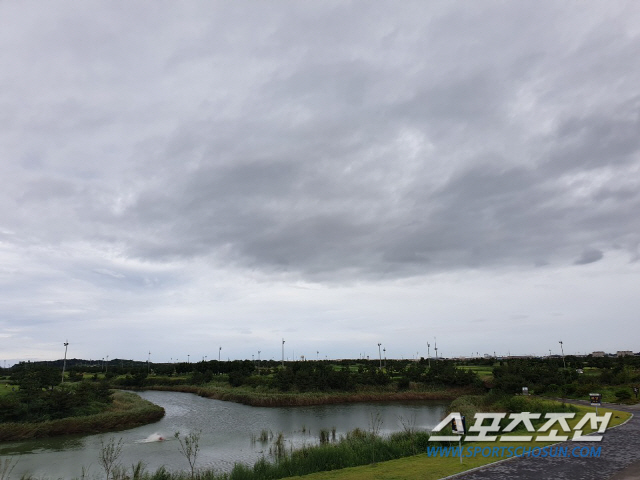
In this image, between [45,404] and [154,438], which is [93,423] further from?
[154,438]

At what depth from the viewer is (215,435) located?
32.6m

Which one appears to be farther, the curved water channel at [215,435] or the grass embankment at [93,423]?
the grass embankment at [93,423]

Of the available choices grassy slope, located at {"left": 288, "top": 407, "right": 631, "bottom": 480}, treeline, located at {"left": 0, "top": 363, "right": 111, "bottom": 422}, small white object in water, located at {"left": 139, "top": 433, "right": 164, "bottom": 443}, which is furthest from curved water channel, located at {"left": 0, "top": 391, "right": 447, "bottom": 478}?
grassy slope, located at {"left": 288, "top": 407, "right": 631, "bottom": 480}

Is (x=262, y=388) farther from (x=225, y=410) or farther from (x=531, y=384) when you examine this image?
(x=531, y=384)

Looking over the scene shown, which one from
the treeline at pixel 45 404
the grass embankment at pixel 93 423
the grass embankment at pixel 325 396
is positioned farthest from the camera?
the grass embankment at pixel 325 396

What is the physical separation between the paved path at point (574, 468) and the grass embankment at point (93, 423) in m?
35.3

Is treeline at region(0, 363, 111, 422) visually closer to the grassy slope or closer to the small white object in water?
the small white object in water

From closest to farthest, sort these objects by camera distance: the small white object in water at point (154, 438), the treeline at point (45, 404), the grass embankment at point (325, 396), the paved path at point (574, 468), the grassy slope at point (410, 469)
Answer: the paved path at point (574, 468), the grassy slope at point (410, 469), the small white object in water at point (154, 438), the treeline at point (45, 404), the grass embankment at point (325, 396)

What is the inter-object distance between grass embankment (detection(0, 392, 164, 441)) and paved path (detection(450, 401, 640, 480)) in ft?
116

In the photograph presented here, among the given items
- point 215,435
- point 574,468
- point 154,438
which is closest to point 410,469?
point 574,468

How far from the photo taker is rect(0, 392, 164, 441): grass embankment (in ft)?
107

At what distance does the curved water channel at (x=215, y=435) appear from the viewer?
23406 mm

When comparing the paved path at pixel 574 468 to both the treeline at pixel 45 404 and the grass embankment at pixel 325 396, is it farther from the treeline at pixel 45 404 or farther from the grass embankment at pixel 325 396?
the grass embankment at pixel 325 396

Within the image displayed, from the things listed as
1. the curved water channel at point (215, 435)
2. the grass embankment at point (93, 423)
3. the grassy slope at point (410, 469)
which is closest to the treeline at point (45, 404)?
the grass embankment at point (93, 423)
